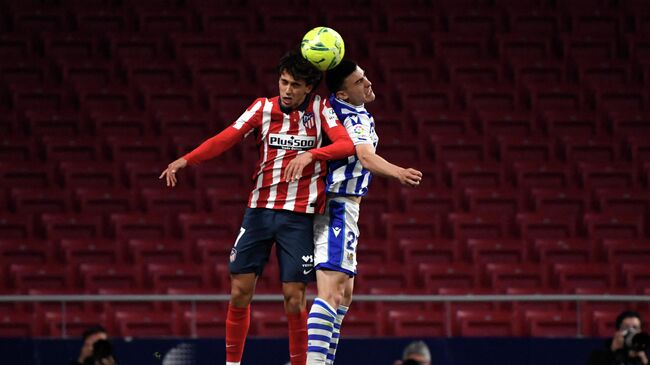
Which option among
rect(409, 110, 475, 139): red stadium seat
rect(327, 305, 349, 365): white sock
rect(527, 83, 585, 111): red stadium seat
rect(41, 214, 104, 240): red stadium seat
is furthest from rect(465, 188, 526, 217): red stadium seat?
rect(327, 305, 349, 365): white sock

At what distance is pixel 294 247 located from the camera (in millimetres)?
6109

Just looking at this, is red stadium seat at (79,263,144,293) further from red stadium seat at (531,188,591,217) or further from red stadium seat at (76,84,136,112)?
red stadium seat at (531,188,591,217)

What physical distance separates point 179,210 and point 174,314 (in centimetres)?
188

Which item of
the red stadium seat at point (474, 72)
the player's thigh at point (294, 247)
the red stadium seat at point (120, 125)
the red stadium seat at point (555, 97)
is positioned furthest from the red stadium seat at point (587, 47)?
the player's thigh at point (294, 247)

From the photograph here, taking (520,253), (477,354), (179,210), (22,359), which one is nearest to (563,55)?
(520,253)

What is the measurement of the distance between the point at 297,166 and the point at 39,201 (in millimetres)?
6587

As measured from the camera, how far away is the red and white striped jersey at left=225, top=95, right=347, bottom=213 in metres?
6.14

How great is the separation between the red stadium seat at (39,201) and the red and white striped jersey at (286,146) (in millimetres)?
6112

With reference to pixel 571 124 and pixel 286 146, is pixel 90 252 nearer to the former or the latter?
pixel 571 124

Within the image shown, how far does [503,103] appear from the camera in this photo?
13.3 metres

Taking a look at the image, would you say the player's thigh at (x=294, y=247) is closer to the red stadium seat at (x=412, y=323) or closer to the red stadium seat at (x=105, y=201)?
the red stadium seat at (x=412, y=323)

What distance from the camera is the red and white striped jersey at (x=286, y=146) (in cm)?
614

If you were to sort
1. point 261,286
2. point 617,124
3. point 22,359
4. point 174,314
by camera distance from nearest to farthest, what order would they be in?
point 22,359 → point 174,314 → point 261,286 → point 617,124

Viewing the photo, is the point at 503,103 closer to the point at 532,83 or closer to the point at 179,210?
the point at 532,83
